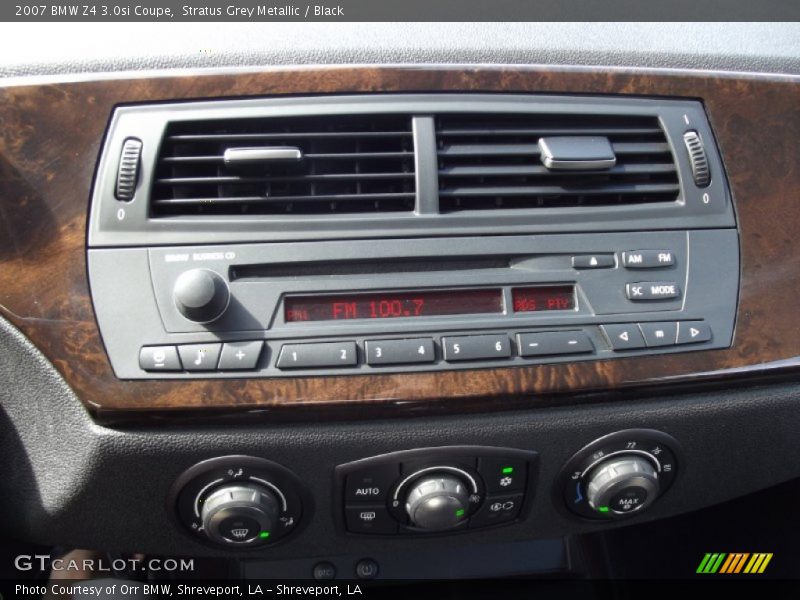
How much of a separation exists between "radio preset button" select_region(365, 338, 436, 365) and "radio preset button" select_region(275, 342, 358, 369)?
28mm

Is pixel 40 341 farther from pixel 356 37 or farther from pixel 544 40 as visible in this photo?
pixel 544 40

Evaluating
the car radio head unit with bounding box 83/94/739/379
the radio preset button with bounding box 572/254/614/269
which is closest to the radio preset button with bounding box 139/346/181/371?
the car radio head unit with bounding box 83/94/739/379

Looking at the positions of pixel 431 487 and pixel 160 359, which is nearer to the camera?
pixel 160 359

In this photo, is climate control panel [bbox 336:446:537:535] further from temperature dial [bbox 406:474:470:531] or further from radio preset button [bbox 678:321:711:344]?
radio preset button [bbox 678:321:711:344]

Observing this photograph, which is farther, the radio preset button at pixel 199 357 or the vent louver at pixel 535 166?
the vent louver at pixel 535 166

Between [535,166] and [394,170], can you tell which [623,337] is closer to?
[535,166]

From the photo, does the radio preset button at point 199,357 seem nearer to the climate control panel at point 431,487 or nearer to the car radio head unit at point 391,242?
the car radio head unit at point 391,242

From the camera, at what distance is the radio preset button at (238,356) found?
1102 millimetres

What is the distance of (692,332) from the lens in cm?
119

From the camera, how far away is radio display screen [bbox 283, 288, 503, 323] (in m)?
1.14

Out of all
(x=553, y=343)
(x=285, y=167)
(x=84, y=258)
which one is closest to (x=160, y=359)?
(x=84, y=258)
